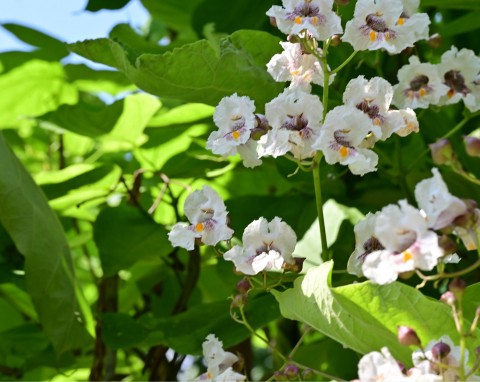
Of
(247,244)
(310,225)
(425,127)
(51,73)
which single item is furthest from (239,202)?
(51,73)

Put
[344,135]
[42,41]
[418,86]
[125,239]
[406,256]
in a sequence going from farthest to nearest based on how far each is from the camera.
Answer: [42,41] → [125,239] → [418,86] → [344,135] → [406,256]

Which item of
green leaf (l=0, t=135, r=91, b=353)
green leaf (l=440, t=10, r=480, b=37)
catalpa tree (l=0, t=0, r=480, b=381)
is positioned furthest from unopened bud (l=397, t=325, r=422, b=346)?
green leaf (l=440, t=10, r=480, b=37)

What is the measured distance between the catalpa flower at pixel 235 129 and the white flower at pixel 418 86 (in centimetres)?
14

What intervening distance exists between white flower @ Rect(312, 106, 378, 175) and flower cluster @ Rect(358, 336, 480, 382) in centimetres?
14

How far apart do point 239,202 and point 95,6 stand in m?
0.27

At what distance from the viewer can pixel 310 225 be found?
90 centimetres

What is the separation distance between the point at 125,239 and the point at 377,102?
406mm

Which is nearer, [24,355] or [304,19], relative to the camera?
[304,19]

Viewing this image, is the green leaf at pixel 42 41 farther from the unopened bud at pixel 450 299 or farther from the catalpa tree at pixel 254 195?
the unopened bud at pixel 450 299

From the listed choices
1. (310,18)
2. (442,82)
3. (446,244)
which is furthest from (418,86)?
(446,244)

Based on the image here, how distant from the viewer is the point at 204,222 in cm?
59

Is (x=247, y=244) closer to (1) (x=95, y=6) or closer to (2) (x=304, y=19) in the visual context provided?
(2) (x=304, y=19)

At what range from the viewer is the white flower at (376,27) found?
60 cm

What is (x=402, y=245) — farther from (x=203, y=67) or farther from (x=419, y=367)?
(x=203, y=67)
